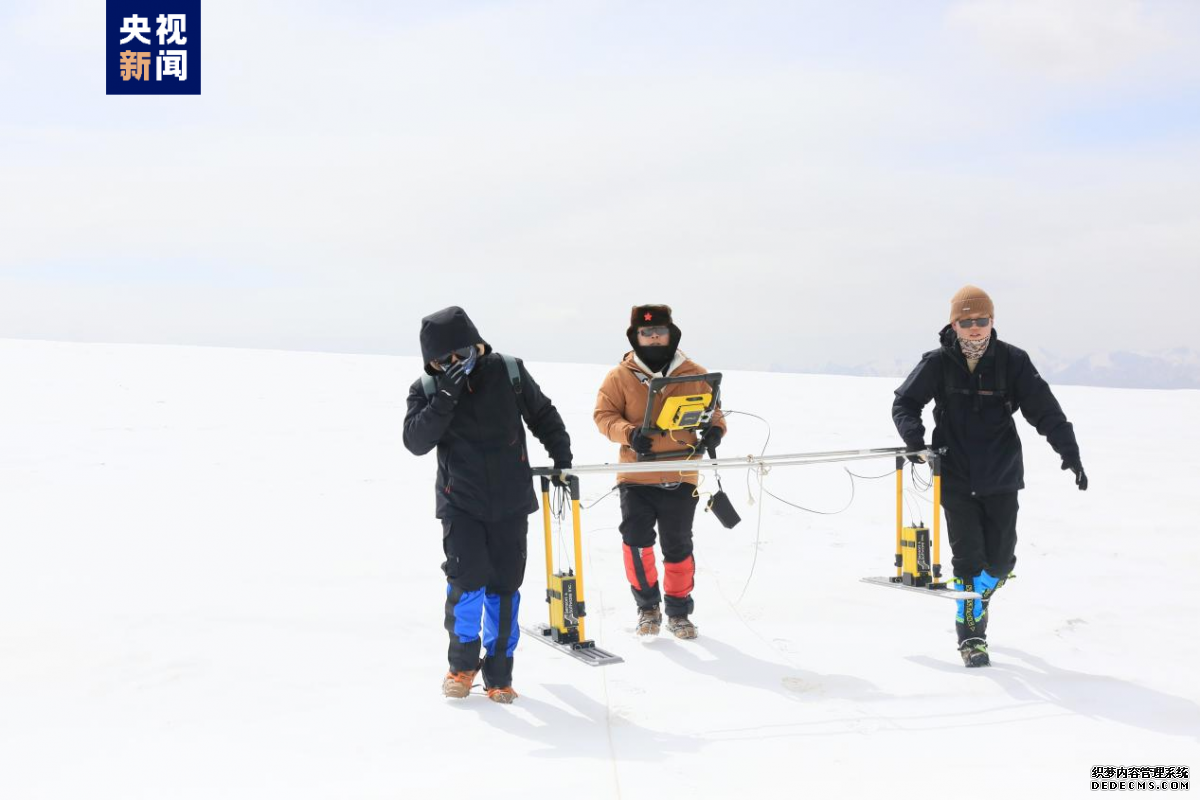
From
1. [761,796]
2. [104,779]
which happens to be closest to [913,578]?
[761,796]

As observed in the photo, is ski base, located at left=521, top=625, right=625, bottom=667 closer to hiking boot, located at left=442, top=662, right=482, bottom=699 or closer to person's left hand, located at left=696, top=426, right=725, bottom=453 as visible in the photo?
hiking boot, located at left=442, top=662, right=482, bottom=699

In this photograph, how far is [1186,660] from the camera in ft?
18.9

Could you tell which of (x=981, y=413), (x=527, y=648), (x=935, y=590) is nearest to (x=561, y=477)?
(x=527, y=648)

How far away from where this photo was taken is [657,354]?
6137 millimetres

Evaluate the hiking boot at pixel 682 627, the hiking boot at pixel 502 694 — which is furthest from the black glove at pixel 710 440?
the hiking boot at pixel 502 694

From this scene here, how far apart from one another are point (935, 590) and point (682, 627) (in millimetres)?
1504

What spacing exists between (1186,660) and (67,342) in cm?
2088

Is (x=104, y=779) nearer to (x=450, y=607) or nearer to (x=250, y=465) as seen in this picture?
(x=450, y=607)

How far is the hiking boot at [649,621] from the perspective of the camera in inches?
245

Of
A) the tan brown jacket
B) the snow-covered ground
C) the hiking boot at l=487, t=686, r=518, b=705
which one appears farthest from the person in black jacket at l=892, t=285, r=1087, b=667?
the hiking boot at l=487, t=686, r=518, b=705

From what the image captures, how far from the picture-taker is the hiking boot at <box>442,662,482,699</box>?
498cm

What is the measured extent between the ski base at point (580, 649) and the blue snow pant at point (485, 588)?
0.93ft

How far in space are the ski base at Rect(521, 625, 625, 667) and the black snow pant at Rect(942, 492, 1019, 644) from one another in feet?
6.72

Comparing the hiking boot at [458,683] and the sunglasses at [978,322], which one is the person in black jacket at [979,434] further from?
the hiking boot at [458,683]
